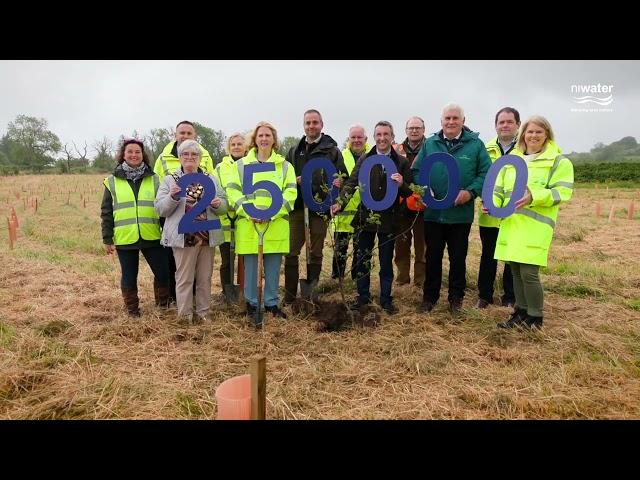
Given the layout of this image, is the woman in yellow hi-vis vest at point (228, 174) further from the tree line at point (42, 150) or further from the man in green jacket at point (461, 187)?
the tree line at point (42, 150)

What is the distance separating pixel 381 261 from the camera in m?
4.78

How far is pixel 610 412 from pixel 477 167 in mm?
2625

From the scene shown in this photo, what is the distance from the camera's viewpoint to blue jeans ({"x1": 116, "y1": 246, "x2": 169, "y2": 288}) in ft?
14.9

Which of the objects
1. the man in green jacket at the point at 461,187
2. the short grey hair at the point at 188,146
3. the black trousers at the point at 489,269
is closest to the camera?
the short grey hair at the point at 188,146

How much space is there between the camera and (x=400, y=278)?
239 inches

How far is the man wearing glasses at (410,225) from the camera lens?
5417 millimetres

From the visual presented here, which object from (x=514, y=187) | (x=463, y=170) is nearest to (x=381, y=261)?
(x=463, y=170)

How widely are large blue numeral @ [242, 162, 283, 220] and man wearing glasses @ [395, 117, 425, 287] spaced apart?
1.62 m

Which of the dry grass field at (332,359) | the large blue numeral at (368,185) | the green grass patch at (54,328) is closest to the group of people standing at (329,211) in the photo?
the large blue numeral at (368,185)

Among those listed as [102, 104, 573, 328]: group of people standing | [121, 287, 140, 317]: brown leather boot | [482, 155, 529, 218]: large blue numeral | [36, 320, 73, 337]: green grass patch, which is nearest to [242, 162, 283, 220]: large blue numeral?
[102, 104, 573, 328]: group of people standing

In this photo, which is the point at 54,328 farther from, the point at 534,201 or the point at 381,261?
the point at 534,201

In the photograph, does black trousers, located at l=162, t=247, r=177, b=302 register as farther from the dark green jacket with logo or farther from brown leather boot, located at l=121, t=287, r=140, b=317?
the dark green jacket with logo

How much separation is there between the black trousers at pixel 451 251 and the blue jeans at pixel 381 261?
46cm
